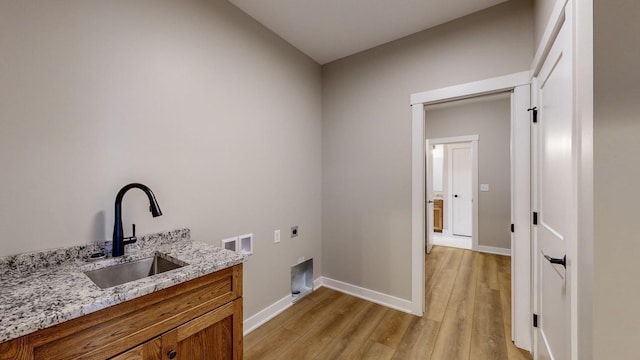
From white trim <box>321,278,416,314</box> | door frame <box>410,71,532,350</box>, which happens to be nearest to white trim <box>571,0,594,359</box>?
door frame <box>410,71,532,350</box>

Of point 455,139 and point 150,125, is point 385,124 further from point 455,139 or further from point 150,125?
point 455,139

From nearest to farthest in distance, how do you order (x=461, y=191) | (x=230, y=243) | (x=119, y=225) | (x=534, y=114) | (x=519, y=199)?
(x=119, y=225) < (x=534, y=114) < (x=519, y=199) < (x=230, y=243) < (x=461, y=191)

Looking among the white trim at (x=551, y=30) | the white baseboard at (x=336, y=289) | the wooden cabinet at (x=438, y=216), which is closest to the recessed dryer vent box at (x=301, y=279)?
the white baseboard at (x=336, y=289)

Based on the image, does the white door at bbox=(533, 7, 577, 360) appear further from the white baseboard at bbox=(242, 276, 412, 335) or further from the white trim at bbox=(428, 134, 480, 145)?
the white trim at bbox=(428, 134, 480, 145)

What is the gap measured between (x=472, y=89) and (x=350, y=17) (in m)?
1.22

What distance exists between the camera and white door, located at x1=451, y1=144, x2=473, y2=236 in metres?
5.49

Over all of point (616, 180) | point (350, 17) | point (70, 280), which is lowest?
point (70, 280)

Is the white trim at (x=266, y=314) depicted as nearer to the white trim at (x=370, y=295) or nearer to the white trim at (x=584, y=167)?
the white trim at (x=370, y=295)

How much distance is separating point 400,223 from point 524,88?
150cm

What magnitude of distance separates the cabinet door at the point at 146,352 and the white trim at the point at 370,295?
84.0 inches

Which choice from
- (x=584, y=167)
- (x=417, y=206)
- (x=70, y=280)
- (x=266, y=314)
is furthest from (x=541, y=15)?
(x=266, y=314)

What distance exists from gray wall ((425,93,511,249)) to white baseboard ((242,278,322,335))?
12.5ft

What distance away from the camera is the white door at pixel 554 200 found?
3.76 feet

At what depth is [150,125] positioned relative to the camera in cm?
157
